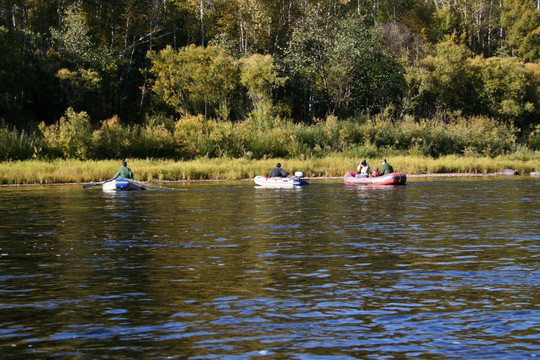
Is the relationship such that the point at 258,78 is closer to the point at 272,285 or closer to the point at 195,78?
the point at 195,78

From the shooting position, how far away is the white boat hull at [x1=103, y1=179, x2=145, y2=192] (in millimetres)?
38094

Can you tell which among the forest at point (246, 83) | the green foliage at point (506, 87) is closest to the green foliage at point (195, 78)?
the forest at point (246, 83)

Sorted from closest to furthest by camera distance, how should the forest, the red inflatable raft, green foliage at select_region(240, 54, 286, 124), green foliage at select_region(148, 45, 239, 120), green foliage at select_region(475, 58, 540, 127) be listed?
1. the red inflatable raft
2. the forest
3. green foliage at select_region(240, 54, 286, 124)
4. green foliage at select_region(148, 45, 239, 120)
5. green foliage at select_region(475, 58, 540, 127)

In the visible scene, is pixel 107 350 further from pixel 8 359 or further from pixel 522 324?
pixel 522 324

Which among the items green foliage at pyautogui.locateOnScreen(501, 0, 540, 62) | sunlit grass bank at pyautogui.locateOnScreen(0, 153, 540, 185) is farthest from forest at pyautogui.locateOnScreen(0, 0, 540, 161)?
sunlit grass bank at pyautogui.locateOnScreen(0, 153, 540, 185)

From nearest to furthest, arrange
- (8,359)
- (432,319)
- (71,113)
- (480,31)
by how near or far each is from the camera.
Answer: (8,359) < (432,319) < (71,113) < (480,31)

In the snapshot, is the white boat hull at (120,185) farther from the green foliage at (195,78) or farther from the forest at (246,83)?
the green foliage at (195,78)

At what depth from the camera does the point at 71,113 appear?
54.6m

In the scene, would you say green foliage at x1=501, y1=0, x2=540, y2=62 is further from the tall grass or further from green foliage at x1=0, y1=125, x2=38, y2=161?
green foliage at x1=0, y1=125, x2=38, y2=161

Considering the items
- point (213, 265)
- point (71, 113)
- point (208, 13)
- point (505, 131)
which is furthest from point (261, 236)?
point (208, 13)

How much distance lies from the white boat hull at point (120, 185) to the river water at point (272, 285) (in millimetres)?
11208

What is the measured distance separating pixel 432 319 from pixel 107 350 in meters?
4.57

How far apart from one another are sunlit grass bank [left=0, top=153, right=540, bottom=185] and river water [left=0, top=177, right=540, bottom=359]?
19.6m

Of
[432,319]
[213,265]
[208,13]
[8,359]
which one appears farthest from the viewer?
[208,13]
